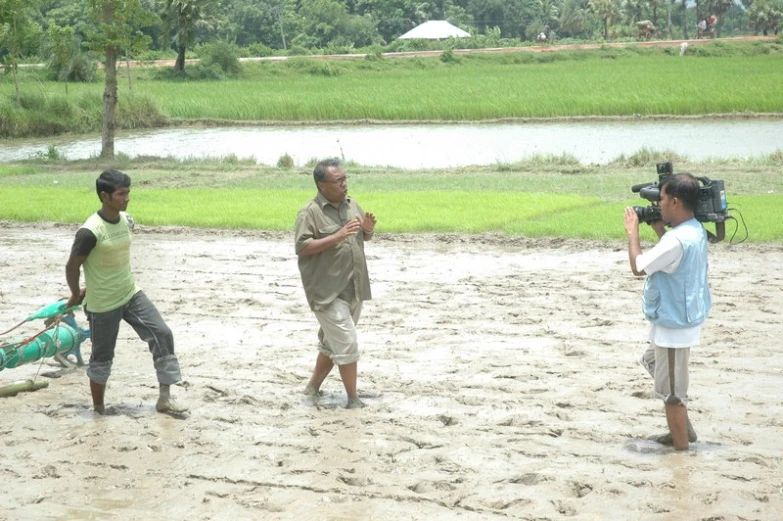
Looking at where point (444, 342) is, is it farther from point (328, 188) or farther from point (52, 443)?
point (52, 443)

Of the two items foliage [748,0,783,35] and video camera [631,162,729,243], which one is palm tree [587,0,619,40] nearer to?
foliage [748,0,783,35]

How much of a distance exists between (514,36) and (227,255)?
7991 cm

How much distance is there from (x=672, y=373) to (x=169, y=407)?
9.77 ft

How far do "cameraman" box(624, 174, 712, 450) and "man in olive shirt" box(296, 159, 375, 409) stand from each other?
171 cm

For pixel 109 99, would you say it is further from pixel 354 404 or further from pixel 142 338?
pixel 354 404

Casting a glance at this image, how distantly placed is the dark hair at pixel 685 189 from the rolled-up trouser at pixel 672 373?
74cm

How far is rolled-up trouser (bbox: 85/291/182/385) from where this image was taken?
6633 millimetres

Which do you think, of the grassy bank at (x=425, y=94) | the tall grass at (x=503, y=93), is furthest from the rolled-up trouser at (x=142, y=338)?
the tall grass at (x=503, y=93)

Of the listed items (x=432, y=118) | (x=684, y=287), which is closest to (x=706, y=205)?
(x=684, y=287)

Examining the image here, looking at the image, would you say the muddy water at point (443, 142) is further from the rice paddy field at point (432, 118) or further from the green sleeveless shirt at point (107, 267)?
the green sleeveless shirt at point (107, 267)

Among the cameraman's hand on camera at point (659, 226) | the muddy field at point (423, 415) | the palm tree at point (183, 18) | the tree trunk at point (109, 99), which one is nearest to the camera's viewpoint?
the muddy field at point (423, 415)

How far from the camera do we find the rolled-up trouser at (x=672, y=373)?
5.62 metres

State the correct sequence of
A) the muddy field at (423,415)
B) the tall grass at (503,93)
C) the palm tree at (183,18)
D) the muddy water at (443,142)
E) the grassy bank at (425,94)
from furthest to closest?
the palm tree at (183,18)
the grassy bank at (425,94)
the tall grass at (503,93)
the muddy water at (443,142)
the muddy field at (423,415)

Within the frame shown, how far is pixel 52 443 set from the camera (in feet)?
20.5
